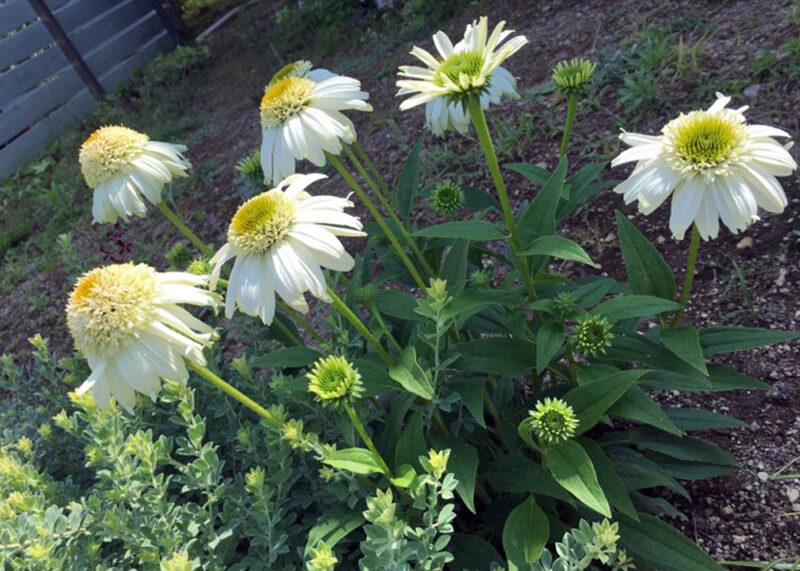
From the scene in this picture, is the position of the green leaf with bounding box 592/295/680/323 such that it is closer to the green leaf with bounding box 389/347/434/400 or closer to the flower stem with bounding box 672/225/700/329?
the flower stem with bounding box 672/225/700/329

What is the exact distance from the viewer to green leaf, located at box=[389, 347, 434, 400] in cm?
114

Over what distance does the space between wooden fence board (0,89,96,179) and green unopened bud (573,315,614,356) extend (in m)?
6.03

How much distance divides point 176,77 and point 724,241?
207 inches

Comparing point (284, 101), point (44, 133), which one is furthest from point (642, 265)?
point (44, 133)

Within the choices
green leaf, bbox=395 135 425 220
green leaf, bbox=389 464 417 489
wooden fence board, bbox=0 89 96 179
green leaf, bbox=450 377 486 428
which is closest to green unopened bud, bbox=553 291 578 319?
green leaf, bbox=450 377 486 428

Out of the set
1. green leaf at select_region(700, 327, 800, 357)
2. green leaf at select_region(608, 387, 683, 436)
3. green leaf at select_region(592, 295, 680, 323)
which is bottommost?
green leaf at select_region(700, 327, 800, 357)

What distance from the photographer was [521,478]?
1.29 metres

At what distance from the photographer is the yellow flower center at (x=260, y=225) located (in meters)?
1.07

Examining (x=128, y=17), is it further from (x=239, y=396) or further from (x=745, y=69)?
(x=239, y=396)

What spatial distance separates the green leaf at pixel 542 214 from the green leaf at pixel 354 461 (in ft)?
1.88

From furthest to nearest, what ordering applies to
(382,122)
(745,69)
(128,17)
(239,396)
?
(128,17)
(382,122)
(745,69)
(239,396)

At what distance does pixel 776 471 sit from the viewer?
1437 millimetres

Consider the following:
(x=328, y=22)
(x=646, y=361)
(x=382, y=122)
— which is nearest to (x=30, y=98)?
(x=328, y=22)

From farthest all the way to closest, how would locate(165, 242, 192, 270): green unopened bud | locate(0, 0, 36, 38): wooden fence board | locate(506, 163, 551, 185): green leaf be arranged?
locate(0, 0, 36, 38): wooden fence board → locate(165, 242, 192, 270): green unopened bud → locate(506, 163, 551, 185): green leaf
